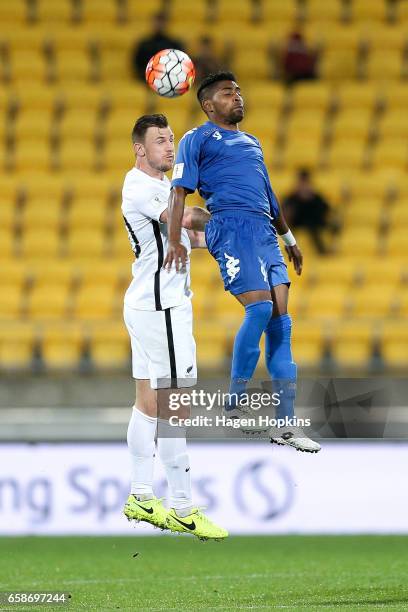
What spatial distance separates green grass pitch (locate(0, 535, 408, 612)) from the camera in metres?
8.18

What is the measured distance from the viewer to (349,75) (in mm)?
17000

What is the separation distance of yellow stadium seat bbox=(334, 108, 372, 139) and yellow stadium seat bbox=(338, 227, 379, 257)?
1656 millimetres

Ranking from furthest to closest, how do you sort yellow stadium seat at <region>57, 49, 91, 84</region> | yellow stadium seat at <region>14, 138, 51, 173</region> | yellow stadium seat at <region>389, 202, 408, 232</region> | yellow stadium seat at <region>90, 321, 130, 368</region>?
1. yellow stadium seat at <region>57, 49, 91, 84</region>
2. yellow stadium seat at <region>14, 138, 51, 173</region>
3. yellow stadium seat at <region>389, 202, 408, 232</region>
4. yellow stadium seat at <region>90, 321, 130, 368</region>

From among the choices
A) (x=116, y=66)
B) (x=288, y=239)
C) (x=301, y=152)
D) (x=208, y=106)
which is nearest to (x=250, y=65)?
(x=116, y=66)

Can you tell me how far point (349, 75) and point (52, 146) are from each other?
3.64 meters

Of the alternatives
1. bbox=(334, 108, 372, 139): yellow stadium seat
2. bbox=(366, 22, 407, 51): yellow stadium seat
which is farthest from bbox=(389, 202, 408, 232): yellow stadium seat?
bbox=(366, 22, 407, 51): yellow stadium seat

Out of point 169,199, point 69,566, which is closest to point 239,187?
point 169,199

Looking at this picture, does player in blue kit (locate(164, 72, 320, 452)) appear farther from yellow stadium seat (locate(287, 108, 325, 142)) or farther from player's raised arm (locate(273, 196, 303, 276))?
yellow stadium seat (locate(287, 108, 325, 142))

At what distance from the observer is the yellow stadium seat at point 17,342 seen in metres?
13.0

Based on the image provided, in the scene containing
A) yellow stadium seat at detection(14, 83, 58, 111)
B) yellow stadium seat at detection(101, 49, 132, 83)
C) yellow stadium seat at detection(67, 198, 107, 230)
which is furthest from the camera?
yellow stadium seat at detection(101, 49, 132, 83)

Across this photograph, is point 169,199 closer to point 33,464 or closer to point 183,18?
point 33,464

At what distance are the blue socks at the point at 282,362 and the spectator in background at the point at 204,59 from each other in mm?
8095

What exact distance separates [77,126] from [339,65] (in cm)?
329

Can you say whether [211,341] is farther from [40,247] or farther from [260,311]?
[260,311]
